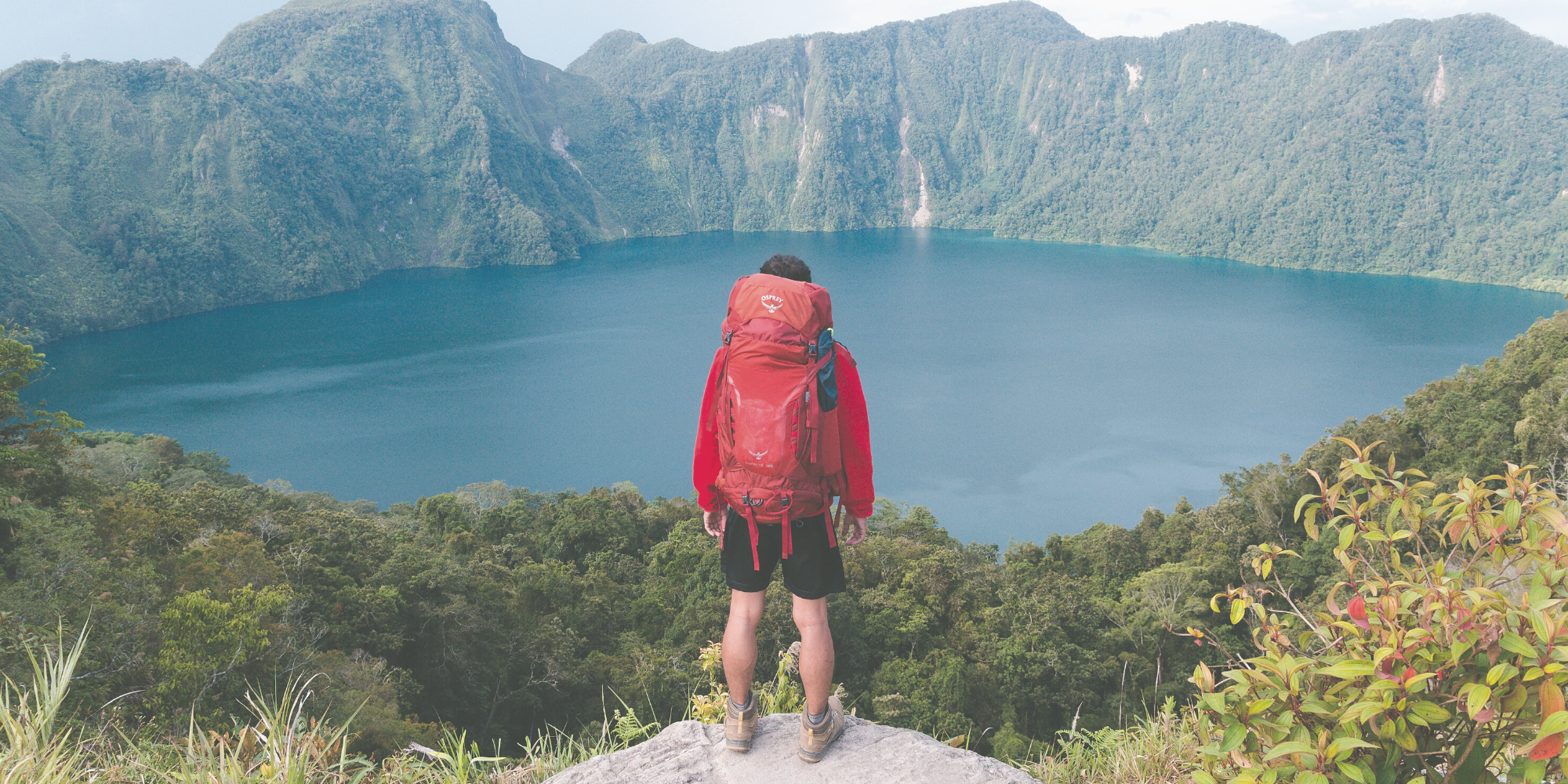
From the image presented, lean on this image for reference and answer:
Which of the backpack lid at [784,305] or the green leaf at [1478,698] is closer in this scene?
the green leaf at [1478,698]

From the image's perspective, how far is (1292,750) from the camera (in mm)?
1534

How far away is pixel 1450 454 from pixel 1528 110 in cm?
15978

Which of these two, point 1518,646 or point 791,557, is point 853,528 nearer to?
point 791,557

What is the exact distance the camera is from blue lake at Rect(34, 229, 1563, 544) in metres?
44.3

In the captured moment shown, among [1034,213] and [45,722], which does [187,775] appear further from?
[1034,213]

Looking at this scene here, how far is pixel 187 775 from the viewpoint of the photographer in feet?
7.27

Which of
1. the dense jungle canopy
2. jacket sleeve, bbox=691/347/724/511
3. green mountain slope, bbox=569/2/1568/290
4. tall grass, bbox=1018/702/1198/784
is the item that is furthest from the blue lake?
jacket sleeve, bbox=691/347/724/511

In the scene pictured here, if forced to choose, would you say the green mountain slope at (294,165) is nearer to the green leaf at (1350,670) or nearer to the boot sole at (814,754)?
the boot sole at (814,754)

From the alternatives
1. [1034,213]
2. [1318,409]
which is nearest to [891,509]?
[1318,409]

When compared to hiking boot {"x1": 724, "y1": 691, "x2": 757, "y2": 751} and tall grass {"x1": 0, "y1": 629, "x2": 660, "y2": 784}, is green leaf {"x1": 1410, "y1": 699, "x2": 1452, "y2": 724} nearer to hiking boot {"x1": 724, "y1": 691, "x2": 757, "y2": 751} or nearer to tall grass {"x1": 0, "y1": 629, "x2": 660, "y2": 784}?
hiking boot {"x1": 724, "y1": 691, "x2": 757, "y2": 751}

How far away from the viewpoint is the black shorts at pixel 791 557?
10.6ft

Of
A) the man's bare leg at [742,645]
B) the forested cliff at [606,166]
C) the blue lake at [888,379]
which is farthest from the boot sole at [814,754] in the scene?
the forested cliff at [606,166]

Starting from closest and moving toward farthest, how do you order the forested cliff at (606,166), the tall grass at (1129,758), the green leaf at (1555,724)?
the green leaf at (1555,724) → the tall grass at (1129,758) → the forested cliff at (606,166)

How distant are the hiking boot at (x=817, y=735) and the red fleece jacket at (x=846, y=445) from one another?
2.62ft
